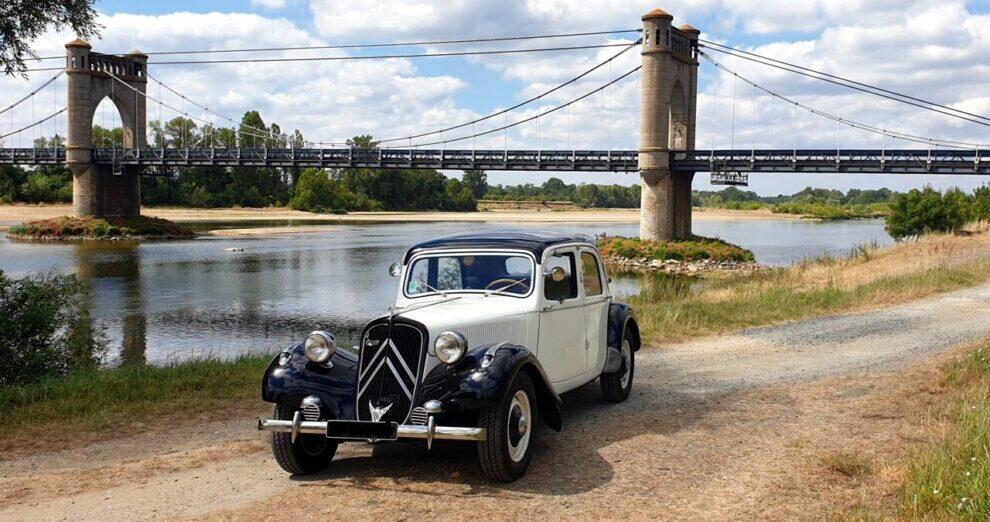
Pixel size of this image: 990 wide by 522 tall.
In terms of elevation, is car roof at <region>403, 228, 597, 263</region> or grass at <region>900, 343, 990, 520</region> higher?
car roof at <region>403, 228, 597, 263</region>

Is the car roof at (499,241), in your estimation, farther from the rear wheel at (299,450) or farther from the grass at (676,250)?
the grass at (676,250)

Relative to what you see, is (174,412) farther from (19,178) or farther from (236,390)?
(19,178)

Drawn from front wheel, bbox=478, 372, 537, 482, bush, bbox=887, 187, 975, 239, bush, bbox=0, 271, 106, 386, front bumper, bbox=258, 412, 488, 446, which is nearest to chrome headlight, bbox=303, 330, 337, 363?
front bumper, bbox=258, 412, 488, 446

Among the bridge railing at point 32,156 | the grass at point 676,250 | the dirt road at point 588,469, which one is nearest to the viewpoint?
the dirt road at point 588,469

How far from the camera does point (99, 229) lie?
225ft

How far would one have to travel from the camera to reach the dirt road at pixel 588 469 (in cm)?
592

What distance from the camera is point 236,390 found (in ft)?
32.8

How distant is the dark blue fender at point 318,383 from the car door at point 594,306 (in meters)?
2.44

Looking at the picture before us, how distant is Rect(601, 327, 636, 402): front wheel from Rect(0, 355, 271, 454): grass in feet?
11.7

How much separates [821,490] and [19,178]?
10434cm

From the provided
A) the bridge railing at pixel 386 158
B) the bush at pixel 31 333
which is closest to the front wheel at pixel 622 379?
the bush at pixel 31 333

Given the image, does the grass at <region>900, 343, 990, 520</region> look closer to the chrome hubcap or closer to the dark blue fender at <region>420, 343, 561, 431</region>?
the chrome hubcap

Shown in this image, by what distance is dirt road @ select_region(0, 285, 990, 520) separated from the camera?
19.4 feet

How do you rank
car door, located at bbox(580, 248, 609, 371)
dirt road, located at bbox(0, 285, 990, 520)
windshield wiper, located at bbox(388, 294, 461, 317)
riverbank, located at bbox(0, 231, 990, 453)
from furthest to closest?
riverbank, located at bbox(0, 231, 990, 453) < car door, located at bbox(580, 248, 609, 371) < windshield wiper, located at bbox(388, 294, 461, 317) < dirt road, located at bbox(0, 285, 990, 520)
